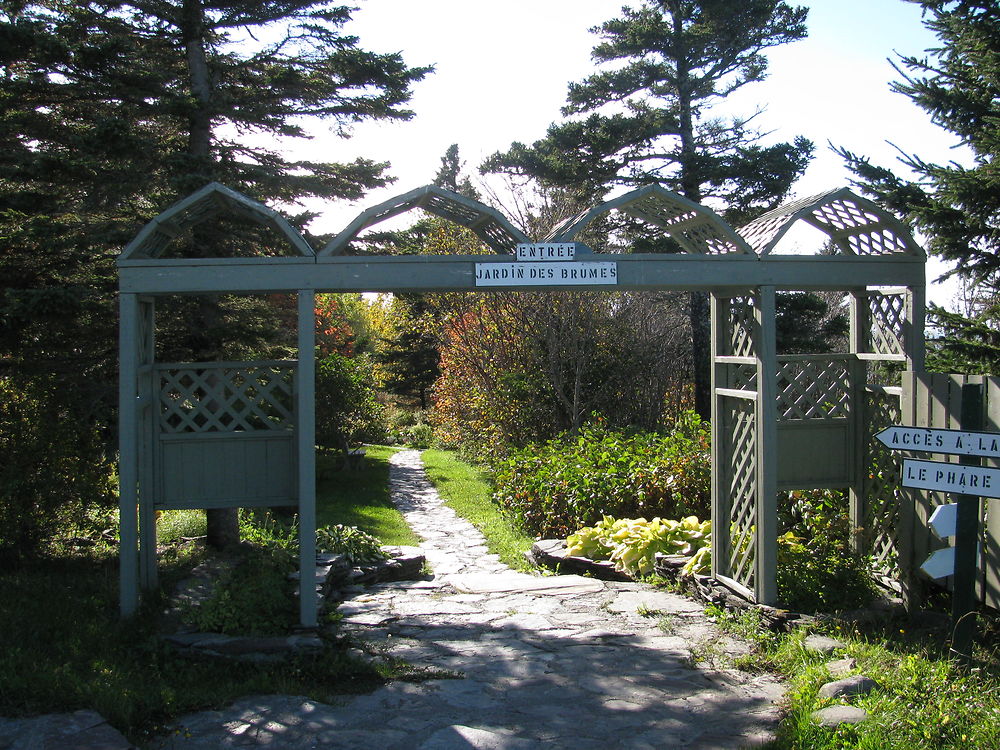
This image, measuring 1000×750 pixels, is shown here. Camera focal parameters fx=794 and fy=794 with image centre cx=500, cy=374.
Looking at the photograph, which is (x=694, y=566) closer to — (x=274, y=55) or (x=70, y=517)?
(x=70, y=517)

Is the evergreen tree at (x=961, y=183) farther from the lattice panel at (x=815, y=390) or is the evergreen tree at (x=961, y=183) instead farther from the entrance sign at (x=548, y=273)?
the entrance sign at (x=548, y=273)

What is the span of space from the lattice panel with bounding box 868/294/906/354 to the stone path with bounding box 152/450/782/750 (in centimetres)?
265

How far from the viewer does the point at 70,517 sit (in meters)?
8.05

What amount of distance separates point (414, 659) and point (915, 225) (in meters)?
6.17

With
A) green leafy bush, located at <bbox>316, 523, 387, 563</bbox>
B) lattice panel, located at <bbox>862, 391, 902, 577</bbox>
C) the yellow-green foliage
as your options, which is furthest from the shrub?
lattice panel, located at <bbox>862, 391, 902, 577</bbox>

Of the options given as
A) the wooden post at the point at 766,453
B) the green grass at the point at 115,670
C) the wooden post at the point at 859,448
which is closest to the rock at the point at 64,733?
the green grass at the point at 115,670

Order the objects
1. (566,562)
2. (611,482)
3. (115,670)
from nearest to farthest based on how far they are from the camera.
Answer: (115,670) < (566,562) < (611,482)

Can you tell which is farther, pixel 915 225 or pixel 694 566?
pixel 915 225

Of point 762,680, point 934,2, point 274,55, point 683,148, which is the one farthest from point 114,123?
point 683,148

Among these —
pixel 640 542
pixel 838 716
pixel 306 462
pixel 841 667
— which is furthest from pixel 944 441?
pixel 306 462

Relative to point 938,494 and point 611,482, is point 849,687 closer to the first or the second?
point 938,494

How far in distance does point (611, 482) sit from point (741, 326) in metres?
3.21

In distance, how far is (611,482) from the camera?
361 inches

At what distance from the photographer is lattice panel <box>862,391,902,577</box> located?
618 cm
